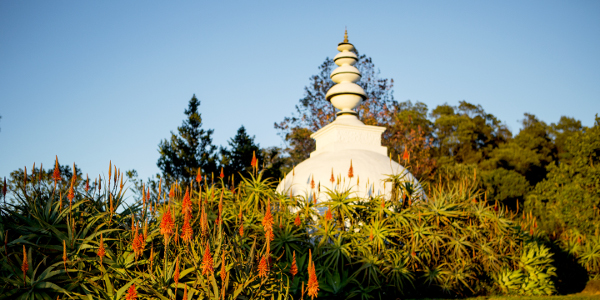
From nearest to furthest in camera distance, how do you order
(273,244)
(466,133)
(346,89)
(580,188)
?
(273,244) < (346,89) < (580,188) < (466,133)

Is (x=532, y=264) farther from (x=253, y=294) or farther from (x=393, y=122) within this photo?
(x=393, y=122)

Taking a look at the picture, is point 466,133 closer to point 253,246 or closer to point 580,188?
point 580,188

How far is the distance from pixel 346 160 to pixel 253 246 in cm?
440

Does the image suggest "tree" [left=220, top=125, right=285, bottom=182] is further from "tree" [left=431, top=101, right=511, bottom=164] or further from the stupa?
"tree" [left=431, top=101, right=511, bottom=164]

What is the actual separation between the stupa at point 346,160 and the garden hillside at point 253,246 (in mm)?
251

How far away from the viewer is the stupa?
24.9ft

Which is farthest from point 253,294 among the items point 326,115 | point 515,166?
point 515,166

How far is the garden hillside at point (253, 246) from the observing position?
13.0 ft

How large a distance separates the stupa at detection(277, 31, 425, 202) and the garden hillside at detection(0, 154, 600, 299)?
25cm

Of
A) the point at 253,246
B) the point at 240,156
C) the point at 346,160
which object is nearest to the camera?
the point at 253,246

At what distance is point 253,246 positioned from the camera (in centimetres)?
380

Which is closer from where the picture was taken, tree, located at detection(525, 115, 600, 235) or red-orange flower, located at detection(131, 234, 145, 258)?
red-orange flower, located at detection(131, 234, 145, 258)

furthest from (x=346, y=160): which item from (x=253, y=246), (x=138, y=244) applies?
(x=138, y=244)

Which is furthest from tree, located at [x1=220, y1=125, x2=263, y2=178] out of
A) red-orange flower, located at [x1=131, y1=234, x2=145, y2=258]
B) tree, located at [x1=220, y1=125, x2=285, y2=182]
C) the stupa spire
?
red-orange flower, located at [x1=131, y1=234, x2=145, y2=258]
